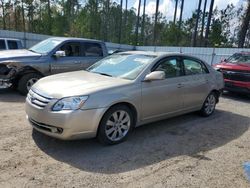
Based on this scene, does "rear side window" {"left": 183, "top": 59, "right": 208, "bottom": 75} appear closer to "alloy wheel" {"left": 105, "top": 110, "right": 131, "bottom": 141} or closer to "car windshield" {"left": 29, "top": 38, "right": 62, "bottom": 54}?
"alloy wheel" {"left": 105, "top": 110, "right": 131, "bottom": 141}

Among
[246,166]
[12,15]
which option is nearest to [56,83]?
[246,166]

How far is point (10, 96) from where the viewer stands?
24.6 ft

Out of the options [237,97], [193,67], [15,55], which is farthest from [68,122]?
[237,97]

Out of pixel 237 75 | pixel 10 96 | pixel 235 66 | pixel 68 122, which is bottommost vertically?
pixel 10 96

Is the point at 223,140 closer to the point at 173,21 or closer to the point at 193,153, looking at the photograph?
the point at 193,153

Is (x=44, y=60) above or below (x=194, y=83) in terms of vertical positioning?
above

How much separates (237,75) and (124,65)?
18.8ft

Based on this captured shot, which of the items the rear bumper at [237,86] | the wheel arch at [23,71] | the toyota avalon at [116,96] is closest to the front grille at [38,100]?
the toyota avalon at [116,96]

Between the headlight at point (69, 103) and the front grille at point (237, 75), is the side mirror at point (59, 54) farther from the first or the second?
the front grille at point (237, 75)

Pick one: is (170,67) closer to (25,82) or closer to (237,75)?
Result: (25,82)

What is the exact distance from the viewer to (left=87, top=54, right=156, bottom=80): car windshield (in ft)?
16.0

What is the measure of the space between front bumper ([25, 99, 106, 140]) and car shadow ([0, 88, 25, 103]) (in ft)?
11.2

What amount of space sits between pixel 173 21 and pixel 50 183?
1547 inches

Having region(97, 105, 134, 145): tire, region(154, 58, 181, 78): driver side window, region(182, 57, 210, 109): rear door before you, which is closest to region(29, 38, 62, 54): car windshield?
region(154, 58, 181, 78): driver side window
